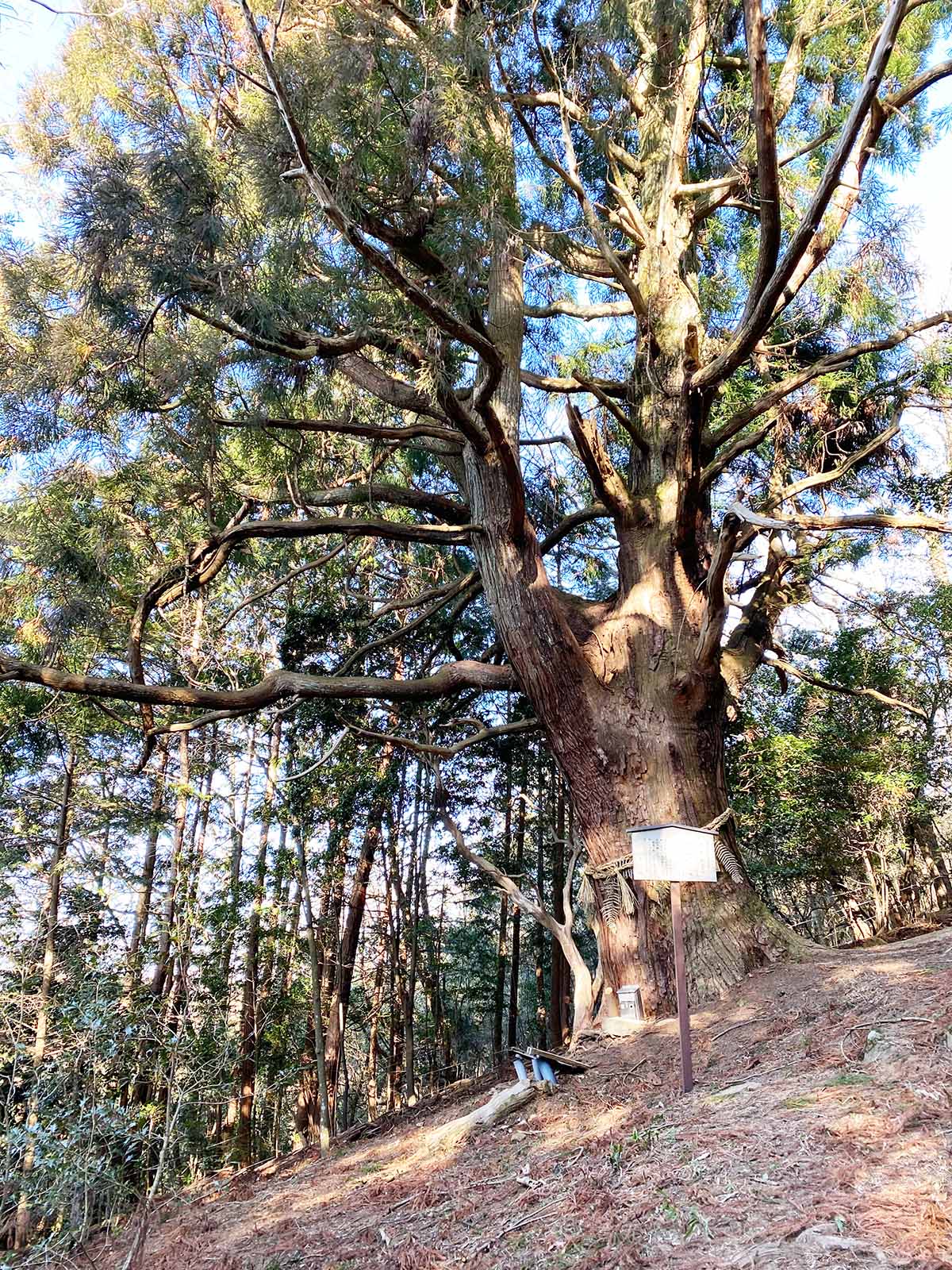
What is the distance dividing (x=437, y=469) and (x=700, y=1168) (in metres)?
6.33

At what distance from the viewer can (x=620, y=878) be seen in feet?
15.5

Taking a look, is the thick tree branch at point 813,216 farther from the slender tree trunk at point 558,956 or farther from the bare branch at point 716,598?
the slender tree trunk at point 558,956

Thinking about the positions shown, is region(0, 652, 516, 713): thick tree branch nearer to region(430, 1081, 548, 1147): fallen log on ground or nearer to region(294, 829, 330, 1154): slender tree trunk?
region(430, 1081, 548, 1147): fallen log on ground

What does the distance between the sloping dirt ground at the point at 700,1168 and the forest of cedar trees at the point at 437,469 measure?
56 centimetres

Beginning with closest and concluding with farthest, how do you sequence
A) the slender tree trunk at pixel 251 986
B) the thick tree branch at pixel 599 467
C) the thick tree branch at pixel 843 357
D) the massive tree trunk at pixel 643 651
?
the massive tree trunk at pixel 643 651, the thick tree branch at pixel 599 467, the thick tree branch at pixel 843 357, the slender tree trunk at pixel 251 986

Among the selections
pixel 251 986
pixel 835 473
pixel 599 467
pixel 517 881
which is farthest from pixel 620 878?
pixel 517 881

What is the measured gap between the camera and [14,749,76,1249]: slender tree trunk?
15.2 ft

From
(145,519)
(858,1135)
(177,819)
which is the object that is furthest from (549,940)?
(858,1135)

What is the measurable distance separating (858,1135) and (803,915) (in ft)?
29.2

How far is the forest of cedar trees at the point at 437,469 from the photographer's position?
401 cm

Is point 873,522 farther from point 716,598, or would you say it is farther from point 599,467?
point 599,467

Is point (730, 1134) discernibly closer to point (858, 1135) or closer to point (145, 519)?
point (858, 1135)

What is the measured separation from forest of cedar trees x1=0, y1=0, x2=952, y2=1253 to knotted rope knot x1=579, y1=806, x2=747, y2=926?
0.03 meters

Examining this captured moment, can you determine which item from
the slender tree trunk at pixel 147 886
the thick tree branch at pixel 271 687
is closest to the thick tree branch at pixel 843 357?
the thick tree branch at pixel 271 687
